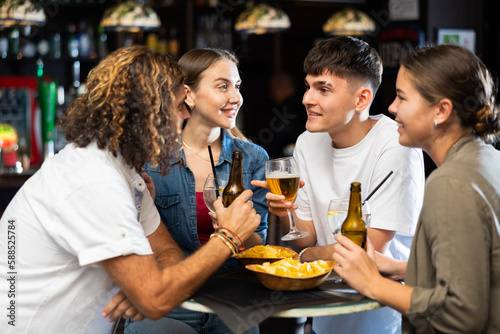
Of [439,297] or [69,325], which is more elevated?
[439,297]

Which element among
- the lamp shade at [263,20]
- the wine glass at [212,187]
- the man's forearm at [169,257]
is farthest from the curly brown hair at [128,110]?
the lamp shade at [263,20]

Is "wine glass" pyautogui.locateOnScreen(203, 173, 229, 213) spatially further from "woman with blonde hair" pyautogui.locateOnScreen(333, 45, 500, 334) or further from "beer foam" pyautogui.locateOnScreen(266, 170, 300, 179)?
"woman with blonde hair" pyautogui.locateOnScreen(333, 45, 500, 334)

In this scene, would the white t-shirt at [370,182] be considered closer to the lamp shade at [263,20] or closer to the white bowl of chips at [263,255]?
the white bowl of chips at [263,255]

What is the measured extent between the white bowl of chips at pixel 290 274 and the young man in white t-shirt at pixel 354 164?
366 millimetres

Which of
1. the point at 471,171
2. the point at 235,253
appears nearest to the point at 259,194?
the point at 235,253

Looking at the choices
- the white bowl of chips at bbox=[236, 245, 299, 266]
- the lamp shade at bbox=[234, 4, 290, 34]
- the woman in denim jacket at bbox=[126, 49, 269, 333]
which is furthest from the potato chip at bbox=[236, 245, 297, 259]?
the lamp shade at bbox=[234, 4, 290, 34]

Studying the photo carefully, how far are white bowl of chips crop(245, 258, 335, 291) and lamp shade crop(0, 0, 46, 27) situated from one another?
3.78 m

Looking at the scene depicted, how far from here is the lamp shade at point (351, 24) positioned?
19.9 ft

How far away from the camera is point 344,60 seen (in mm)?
2301

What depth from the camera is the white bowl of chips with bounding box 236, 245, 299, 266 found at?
189cm

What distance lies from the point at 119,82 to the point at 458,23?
16.6 ft

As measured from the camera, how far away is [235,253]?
178cm

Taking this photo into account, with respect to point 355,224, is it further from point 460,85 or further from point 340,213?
point 460,85

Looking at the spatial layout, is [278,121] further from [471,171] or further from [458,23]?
[471,171]
